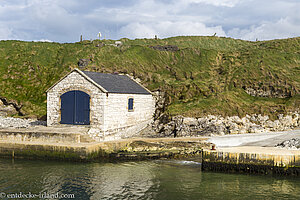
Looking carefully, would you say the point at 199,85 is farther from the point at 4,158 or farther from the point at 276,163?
the point at 4,158

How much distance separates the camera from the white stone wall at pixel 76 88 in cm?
2625

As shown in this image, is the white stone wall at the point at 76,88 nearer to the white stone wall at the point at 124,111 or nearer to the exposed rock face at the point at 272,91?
the white stone wall at the point at 124,111

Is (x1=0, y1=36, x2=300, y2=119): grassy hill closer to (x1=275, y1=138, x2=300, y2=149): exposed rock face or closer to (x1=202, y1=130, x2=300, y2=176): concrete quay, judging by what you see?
(x1=275, y1=138, x2=300, y2=149): exposed rock face

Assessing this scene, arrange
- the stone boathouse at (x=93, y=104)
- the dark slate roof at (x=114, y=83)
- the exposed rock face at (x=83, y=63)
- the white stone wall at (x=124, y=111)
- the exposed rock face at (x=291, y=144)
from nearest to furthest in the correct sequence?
the exposed rock face at (x=291, y=144)
the stone boathouse at (x=93, y=104)
the white stone wall at (x=124, y=111)
the dark slate roof at (x=114, y=83)
the exposed rock face at (x=83, y=63)

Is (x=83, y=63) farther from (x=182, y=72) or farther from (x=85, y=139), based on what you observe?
(x=85, y=139)

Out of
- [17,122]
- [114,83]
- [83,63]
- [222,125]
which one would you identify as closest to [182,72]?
[83,63]

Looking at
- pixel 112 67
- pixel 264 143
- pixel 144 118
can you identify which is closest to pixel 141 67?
pixel 112 67

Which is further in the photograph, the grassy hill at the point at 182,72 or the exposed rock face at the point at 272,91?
the exposed rock face at the point at 272,91

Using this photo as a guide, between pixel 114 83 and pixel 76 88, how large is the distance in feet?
14.0

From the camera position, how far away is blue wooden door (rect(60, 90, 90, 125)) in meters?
26.8

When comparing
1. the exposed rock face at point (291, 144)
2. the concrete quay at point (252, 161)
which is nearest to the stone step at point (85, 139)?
the concrete quay at point (252, 161)

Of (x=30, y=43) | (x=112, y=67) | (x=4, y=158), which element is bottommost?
(x=4, y=158)

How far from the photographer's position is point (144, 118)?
33.4 m

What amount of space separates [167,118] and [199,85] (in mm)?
9801
